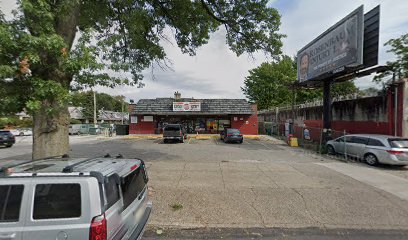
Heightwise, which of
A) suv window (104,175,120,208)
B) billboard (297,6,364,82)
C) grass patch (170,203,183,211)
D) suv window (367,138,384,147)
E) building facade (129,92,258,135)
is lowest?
grass patch (170,203,183,211)

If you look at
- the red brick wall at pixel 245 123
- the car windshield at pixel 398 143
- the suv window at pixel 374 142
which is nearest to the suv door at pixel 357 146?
the suv window at pixel 374 142

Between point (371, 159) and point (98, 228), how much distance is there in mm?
13644

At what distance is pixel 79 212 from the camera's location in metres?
2.81

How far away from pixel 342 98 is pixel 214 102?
16.0 meters

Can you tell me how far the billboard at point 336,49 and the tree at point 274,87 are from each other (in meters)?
21.6

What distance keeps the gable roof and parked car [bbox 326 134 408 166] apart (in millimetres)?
17678

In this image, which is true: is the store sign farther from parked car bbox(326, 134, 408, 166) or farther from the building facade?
parked car bbox(326, 134, 408, 166)

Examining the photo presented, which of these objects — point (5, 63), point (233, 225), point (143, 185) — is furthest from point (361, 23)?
point (5, 63)

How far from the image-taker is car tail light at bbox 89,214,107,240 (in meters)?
2.77

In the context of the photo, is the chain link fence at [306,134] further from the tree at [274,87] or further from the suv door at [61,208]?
the suv door at [61,208]

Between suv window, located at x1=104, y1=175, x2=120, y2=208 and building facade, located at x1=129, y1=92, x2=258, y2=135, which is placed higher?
building facade, located at x1=129, y1=92, x2=258, y2=135

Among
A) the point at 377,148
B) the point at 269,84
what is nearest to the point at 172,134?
the point at 377,148

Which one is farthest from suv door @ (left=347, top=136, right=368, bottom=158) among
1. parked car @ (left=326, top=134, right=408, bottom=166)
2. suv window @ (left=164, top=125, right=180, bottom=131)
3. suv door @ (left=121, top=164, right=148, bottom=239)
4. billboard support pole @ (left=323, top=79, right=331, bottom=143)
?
suv window @ (left=164, top=125, right=180, bottom=131)

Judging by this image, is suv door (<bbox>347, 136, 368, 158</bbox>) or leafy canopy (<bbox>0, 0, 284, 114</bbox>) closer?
leafy canopy (<bbox>0, 0, 284, 114</bbox>)
